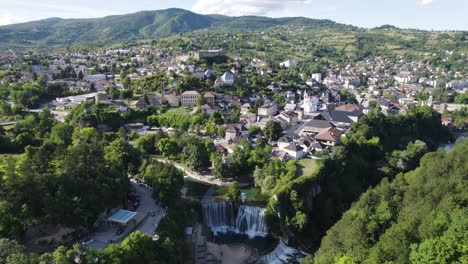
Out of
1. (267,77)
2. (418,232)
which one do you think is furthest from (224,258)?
(267,77)

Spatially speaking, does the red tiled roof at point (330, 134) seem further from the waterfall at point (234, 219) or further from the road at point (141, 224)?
the road at point (141, 224)

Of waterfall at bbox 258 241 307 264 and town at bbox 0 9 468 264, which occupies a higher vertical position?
town at bbox 0 9 468 264

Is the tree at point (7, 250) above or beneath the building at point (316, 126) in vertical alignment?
above

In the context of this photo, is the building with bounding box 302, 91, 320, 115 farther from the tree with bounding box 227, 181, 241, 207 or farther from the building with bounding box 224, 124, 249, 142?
the tree with bounding box 227, 181, 241, 207

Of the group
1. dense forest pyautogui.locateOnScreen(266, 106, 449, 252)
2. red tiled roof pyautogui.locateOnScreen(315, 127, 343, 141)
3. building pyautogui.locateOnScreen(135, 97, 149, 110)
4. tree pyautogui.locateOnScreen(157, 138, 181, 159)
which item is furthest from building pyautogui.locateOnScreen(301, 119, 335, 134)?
building pyautogui.locateOnScreen(135, 97, 149, 110)

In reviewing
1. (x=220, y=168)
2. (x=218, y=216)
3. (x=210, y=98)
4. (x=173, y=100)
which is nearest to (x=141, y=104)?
(x=173, y=100)

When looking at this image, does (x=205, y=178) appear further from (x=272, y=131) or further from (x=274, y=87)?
(x=274, y=87)

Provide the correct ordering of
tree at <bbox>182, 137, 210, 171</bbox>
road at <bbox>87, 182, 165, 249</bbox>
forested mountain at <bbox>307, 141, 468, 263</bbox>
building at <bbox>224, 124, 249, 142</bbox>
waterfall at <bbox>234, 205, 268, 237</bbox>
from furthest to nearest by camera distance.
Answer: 1. building at <bbox>224, 124, 249, 142</bbox>
2. tree at <bbox>182, 137, 210, 171</bbox>
3. waterfall at <bbox>234, 205, 268, 237</bbox>
4. road at <bbox>87, 182, 165, 249</bbox>
5. forested mountain at <bbox>307, 141, 468, 263</bbox>

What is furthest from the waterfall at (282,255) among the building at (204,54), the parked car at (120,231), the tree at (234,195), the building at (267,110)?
the building at (204,54)
